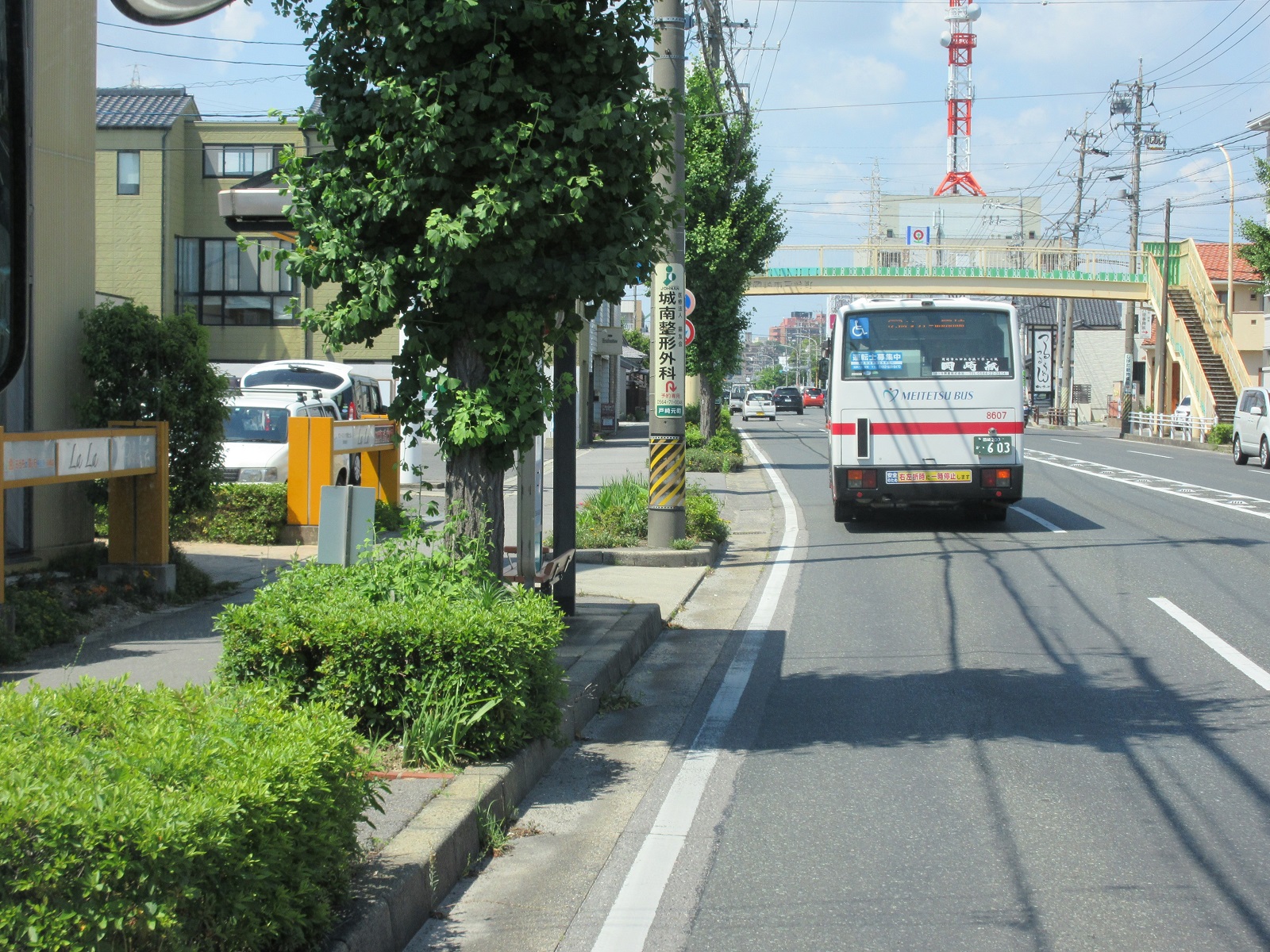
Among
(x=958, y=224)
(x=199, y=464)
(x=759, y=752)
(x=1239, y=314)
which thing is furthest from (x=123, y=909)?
(x=958, y=224)

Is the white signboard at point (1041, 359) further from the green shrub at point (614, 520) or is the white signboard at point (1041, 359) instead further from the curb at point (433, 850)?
the curb at point (433, 850)

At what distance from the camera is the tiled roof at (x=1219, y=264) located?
4881 centimetres

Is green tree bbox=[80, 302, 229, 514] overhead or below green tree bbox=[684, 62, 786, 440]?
below

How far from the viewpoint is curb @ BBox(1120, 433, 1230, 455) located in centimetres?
3759

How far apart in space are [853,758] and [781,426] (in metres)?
50.5

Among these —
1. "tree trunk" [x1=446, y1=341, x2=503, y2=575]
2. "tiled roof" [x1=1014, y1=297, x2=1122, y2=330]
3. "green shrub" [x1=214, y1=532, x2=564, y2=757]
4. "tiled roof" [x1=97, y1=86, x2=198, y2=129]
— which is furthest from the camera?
"tiled roof" [x1=1014, y1=297, x2=1122, y2=330]

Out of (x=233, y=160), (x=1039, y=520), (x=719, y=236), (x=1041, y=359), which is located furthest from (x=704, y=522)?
(x=1041, y=359)

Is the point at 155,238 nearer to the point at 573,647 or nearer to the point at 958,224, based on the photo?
the point at 573,647

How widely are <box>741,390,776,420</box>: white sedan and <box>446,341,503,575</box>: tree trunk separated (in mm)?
59575

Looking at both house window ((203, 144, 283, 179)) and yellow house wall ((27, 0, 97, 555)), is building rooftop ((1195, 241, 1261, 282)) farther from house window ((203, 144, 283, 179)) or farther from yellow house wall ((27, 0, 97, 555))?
yellow house wall ((27, 0, 97, 555))

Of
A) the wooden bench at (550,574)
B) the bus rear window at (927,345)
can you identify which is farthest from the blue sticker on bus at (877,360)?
the wooden bench at (550,574)

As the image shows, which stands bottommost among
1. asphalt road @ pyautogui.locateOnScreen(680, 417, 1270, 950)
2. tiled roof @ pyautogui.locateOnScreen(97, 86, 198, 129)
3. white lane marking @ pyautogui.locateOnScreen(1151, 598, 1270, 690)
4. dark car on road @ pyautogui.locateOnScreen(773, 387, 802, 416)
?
asphalt road @ pyautogui.locateOnScreen(680, 417, 1270, 950)

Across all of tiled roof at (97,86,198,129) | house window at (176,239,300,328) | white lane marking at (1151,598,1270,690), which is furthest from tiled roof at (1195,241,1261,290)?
white lane marking at (1151,598,1270,690)

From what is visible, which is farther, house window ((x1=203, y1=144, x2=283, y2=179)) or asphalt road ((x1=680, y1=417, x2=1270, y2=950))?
house window ((x1=203, y1=144, x2=283, y2=179))
